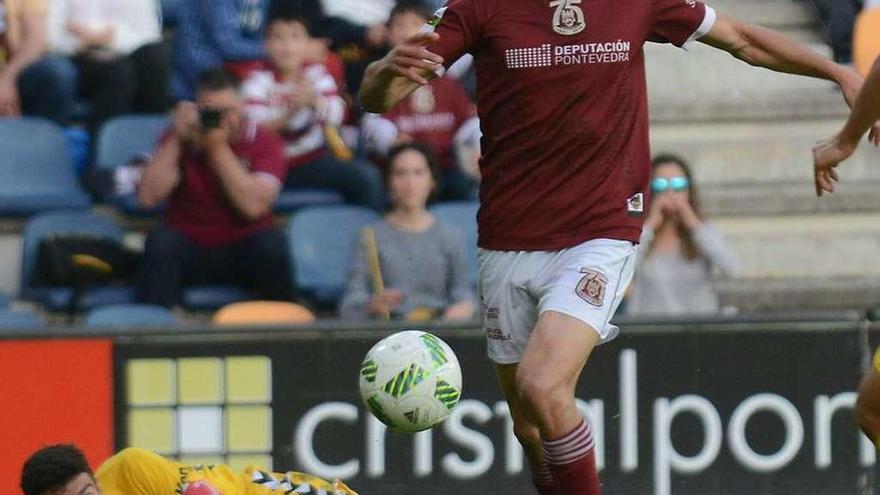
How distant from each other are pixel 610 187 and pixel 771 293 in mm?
4368

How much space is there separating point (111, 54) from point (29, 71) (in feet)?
1.71

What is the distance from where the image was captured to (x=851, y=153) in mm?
6504

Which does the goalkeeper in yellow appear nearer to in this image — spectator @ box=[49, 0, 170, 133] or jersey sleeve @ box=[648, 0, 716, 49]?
jersey sleeve @ box=[648, 0, 716, 49]

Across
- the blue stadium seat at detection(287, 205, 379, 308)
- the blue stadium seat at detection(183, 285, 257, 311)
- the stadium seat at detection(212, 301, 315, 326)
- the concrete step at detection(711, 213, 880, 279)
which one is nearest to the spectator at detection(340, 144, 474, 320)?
the stadium seat at detection(212, 301, 315, 326)

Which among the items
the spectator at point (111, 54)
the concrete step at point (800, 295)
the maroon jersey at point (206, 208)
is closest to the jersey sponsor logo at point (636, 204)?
the maroon jersey at point (206, 208)

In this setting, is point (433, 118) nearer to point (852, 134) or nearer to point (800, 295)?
point (800, 295)

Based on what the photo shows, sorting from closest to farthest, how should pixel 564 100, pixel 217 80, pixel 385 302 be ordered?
pixel 564 100 < pixel 385 302 < pixel 217 80

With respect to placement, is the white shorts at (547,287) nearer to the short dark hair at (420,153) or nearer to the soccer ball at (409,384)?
the soccer ball at (409,384)

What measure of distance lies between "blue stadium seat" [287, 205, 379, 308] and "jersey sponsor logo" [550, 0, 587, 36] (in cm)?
366

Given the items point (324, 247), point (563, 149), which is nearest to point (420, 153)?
point (324, 247)

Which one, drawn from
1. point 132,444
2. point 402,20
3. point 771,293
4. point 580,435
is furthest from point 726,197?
point 580,435

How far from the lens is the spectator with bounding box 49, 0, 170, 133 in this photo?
36.0 ft

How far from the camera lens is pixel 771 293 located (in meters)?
11.0

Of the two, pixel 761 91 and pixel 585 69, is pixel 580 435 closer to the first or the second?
pixel 585 69
